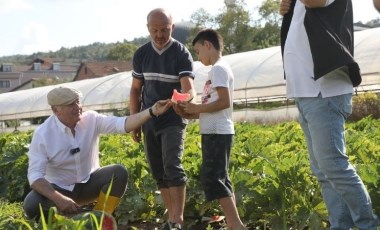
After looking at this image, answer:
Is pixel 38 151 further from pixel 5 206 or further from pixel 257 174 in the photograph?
pixel 5 206

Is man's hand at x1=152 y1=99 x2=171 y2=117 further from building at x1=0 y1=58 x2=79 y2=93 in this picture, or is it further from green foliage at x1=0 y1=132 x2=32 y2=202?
building at x1=0 y1=58 x2=79 y2=93

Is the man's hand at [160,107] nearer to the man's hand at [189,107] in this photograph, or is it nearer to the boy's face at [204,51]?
the man's hand at [189,107]

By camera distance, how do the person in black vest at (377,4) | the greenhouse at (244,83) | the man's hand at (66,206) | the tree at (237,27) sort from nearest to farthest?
the person in black vest at (377,4)
the man's hand at (66,206)
the greenhouse at (244,83)
the tree at (237,27)

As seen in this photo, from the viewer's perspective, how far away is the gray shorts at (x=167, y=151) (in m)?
4.06

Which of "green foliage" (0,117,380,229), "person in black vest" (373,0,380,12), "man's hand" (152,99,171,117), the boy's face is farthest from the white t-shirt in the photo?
"person in black vest" (373,0,380,12)

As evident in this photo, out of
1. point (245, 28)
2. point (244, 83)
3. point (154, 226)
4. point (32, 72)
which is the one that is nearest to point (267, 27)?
point (245, 28)

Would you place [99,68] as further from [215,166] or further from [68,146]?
[215,166]

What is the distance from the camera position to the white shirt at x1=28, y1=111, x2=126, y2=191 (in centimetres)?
404

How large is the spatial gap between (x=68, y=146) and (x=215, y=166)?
106 centimetres

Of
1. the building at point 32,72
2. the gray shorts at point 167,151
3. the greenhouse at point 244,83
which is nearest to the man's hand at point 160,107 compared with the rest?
the gray shorts at point 167,151

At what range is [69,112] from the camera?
4.02 metres

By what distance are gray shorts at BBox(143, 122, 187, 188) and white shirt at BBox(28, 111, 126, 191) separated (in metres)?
0.23

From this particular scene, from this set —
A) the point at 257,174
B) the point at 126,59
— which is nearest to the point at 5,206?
the point at 257,174

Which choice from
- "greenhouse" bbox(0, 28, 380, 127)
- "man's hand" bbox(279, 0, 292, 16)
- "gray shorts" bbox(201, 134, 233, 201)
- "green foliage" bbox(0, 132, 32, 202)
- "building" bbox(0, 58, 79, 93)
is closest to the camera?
"man's hand" bbox(279, 0, 292, 16)
